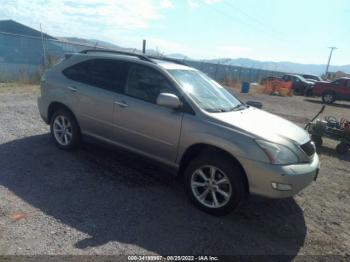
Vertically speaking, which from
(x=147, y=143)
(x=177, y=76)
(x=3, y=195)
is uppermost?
(x=177, y=76)

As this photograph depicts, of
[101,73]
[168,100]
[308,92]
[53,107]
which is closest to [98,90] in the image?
[101,73]

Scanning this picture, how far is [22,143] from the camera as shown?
609 centimetres

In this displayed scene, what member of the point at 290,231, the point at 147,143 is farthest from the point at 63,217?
the point at 290,231

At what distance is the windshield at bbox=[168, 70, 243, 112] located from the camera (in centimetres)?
461

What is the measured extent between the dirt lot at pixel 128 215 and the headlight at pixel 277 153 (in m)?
0.86

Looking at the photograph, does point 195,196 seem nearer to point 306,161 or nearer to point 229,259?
point 229,259

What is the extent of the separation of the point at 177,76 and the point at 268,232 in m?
2.41

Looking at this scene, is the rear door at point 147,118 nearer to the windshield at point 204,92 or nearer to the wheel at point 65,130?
the windshield at point 204,92

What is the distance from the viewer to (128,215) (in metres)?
4.01

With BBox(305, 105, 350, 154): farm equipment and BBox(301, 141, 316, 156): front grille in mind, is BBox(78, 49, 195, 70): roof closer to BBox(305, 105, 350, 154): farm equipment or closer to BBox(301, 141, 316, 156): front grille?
BBox(301, 141, 316, 156): front grille

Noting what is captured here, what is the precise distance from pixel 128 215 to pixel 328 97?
23516 mm

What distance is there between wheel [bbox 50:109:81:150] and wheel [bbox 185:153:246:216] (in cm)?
226

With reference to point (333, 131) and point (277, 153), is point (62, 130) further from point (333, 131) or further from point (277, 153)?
point (333, 131)

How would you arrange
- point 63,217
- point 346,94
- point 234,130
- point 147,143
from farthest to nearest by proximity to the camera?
point 346,94 < point 147,143 < point 234,130 < point 63,217
